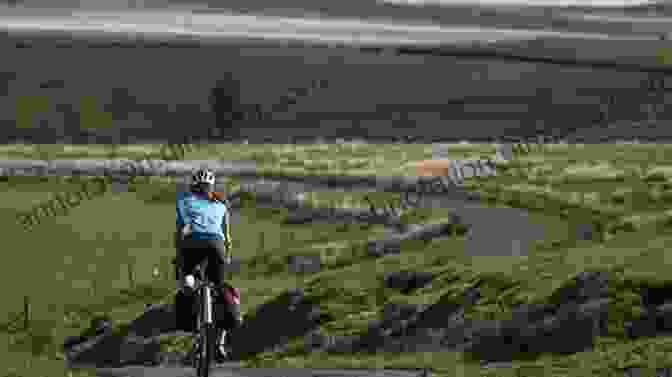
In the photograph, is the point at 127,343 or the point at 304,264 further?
the point at 304,264

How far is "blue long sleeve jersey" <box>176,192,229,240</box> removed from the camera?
2347 centimetres

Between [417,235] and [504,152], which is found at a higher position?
[504,152]

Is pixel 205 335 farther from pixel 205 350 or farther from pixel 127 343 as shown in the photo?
pixel 127 343

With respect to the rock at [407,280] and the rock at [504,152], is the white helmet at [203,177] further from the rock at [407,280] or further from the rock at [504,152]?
the rock at [504,152]

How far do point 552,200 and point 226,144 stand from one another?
10062cm

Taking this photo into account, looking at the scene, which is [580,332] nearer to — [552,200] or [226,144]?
[552,200]

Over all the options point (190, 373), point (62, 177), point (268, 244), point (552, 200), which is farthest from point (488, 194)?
point (190, 373)

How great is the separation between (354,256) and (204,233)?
104ft

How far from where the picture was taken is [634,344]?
24250 millimetres

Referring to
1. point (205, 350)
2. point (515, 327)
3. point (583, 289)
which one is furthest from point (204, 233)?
point (583, 289)

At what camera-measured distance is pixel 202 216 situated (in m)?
23.5

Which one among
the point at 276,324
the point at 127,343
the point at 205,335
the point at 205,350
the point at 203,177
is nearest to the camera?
the point at 205,350

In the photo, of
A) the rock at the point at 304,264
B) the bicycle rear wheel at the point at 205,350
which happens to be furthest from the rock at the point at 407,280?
the rock at the point at 304,264

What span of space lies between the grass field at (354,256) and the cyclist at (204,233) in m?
3.43
